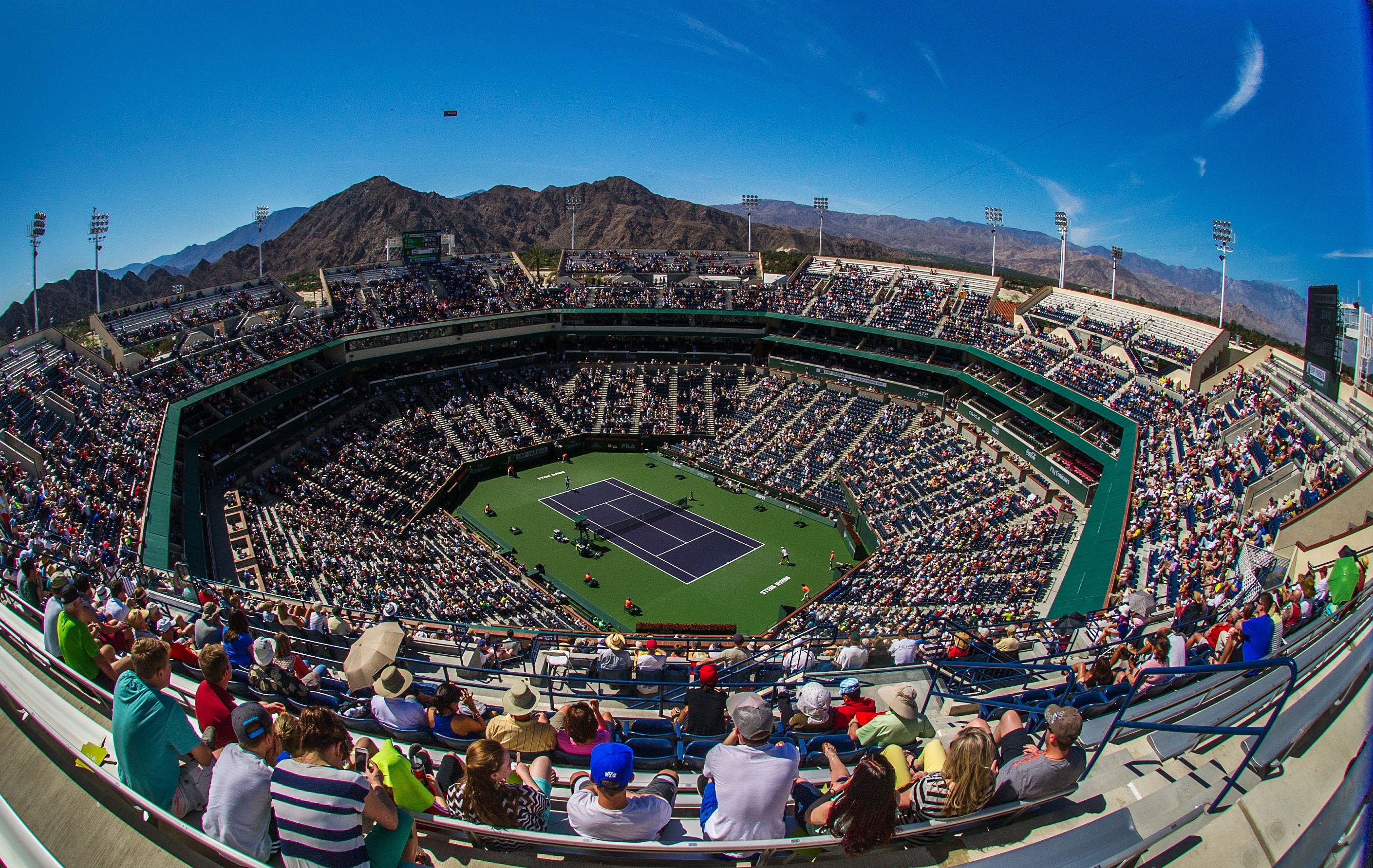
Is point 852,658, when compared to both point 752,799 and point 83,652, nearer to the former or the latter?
point 752,799

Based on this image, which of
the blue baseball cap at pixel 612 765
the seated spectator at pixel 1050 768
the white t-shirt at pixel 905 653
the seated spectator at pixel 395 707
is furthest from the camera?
the white t-shirt at pixel 905 653

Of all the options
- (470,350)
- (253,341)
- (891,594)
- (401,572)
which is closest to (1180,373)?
(891,594)

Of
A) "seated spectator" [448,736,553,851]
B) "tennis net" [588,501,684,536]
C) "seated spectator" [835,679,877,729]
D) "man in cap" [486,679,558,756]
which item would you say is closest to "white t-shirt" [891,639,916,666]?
"seated spectator" [835,679,877,729]

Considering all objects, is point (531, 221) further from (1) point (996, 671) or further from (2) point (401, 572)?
(1) point (996, 671)

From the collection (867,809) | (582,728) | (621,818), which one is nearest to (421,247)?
(582,728)

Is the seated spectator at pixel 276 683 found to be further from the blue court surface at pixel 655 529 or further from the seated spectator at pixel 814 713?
the blue court surface at pixel 655 529

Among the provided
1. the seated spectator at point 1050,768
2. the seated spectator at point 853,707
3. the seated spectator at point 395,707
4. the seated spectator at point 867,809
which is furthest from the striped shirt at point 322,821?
the seated spectator at point 853,707

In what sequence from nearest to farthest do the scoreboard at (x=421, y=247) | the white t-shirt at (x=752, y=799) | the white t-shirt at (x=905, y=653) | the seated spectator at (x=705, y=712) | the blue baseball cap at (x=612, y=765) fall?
the blue baseball cap at (x=612, y=765), the white t-shirt at (x=752, y=799), the seated spectator at (x=705, y=712), the white t-shirt at (x=905, y=653), the scoreboard at (x=421, y=247)
